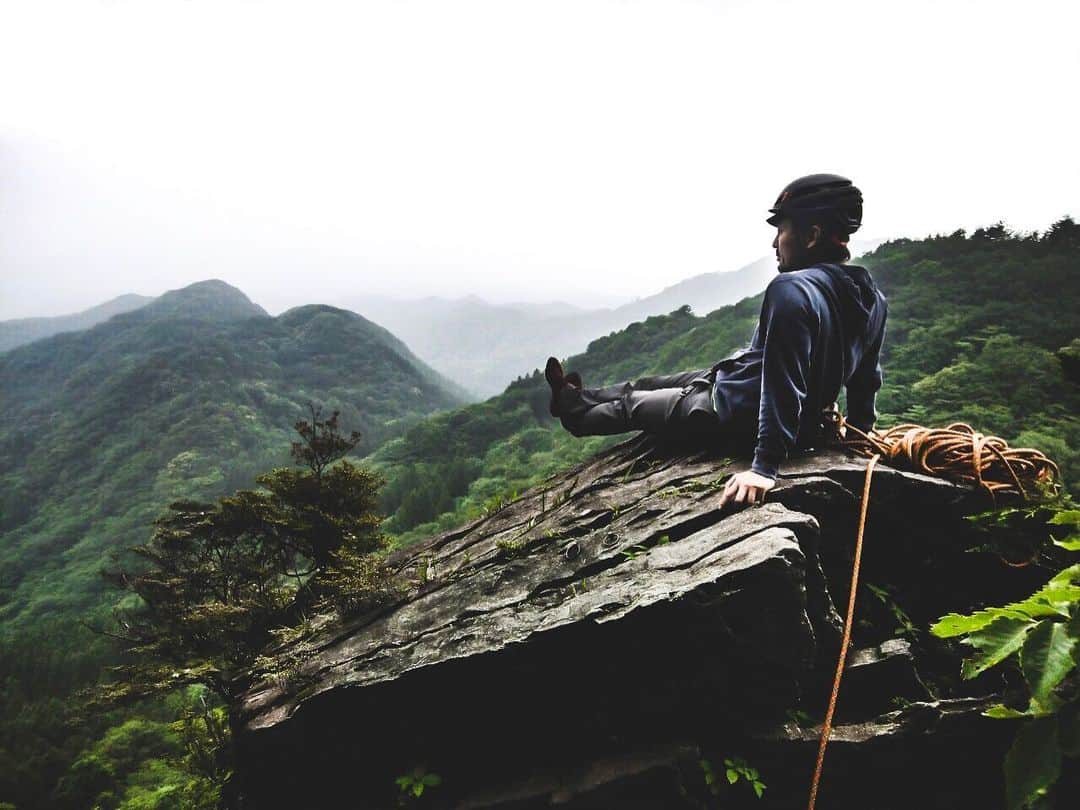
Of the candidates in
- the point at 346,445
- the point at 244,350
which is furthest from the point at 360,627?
the point at 244,350

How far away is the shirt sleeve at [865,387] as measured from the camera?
4297mm

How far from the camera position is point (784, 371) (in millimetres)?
3316

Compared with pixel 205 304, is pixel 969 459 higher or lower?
lower

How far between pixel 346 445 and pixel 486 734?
11947 millimetres

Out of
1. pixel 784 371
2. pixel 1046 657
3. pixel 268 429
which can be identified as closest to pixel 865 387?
pixel 784 371

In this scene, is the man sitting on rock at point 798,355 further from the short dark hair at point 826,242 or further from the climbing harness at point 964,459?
→ the climbing harness at point 964,459

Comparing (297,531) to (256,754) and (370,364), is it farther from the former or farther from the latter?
(370,364)

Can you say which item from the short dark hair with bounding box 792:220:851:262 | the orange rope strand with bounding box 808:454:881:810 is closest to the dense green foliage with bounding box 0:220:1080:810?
the short dark hair with bounding box 792:220:851:262

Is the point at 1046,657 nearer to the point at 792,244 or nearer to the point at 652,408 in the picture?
the point at 792,244

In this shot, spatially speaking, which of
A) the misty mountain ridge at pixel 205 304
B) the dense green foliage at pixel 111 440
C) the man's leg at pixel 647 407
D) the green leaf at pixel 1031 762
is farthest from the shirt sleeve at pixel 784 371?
the misty mountain ridge at pixel 205 304

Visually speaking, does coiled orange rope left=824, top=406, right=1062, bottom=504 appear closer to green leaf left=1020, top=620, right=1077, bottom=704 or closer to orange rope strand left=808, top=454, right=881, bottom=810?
orange rope strand left=808, top=454, right=881, bottom=810

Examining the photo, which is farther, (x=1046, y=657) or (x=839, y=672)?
(x=839, y=672)

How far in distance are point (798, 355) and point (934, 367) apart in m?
20.6

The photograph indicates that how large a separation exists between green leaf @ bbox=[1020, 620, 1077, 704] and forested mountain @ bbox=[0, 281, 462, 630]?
7034 cm
